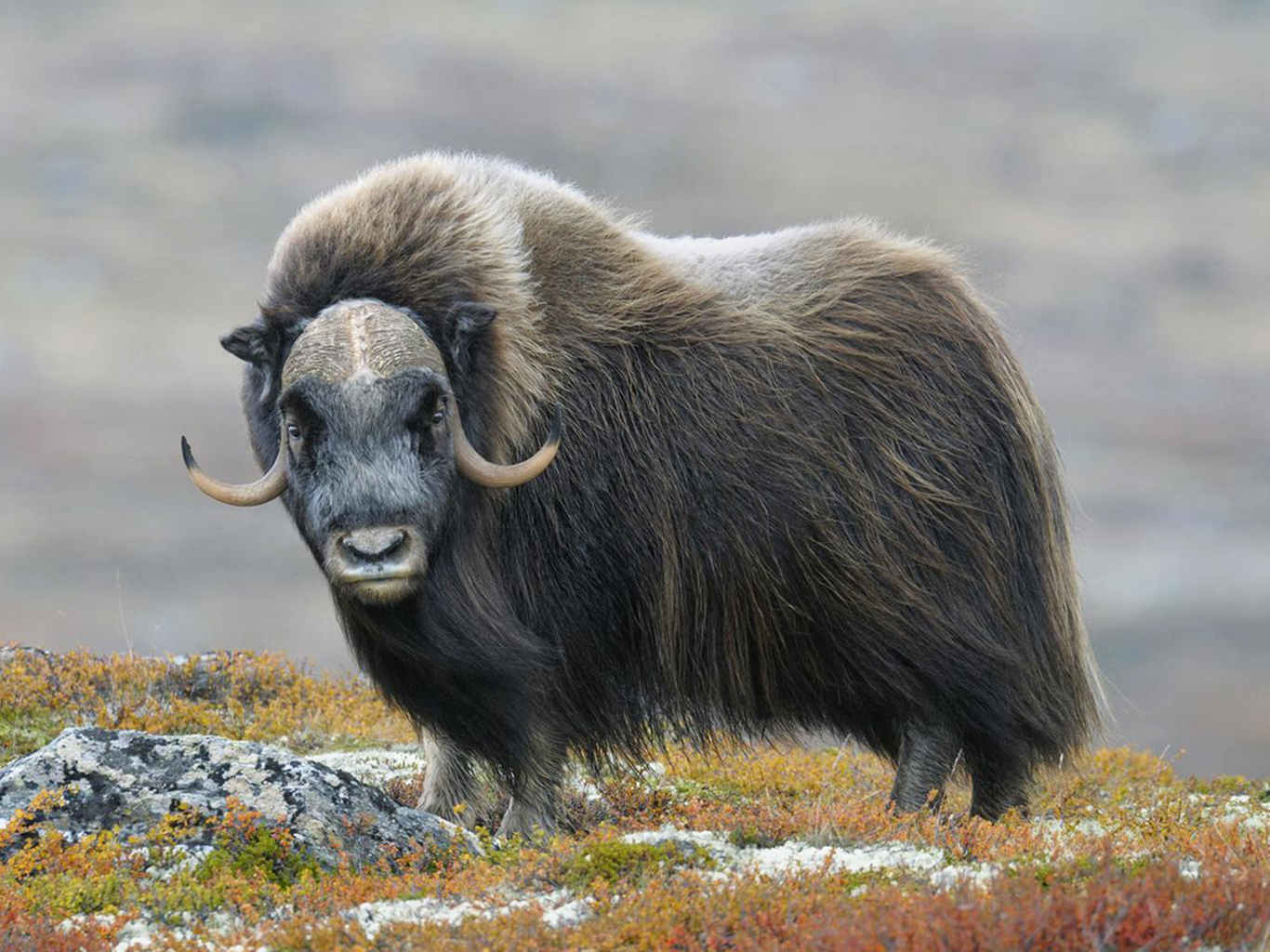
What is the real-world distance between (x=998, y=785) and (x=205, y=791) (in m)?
2.78

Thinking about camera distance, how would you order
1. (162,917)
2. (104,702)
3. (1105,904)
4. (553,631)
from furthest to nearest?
(104,702)
(553,631)
(162,917)
(1105,904)

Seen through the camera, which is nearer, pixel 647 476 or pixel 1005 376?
pixel 647 476

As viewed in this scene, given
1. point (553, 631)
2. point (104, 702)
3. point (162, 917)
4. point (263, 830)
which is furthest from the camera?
point (104, 702)

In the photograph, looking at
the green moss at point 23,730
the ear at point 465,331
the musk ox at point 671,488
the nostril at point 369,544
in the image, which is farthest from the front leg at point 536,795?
the green moss at point 23,730

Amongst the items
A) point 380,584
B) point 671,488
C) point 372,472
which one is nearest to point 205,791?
point 380,584

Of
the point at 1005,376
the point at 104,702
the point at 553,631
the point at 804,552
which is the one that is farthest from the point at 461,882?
the point at 104,702

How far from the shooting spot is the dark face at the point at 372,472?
464 cm

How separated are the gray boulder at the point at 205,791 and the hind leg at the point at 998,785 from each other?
79.7 inches

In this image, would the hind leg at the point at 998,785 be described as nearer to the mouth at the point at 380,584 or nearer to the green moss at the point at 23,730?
the mouth at the point at 380,584

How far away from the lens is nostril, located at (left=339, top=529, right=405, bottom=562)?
4602 mm

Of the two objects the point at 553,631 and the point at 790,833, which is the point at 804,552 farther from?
the point at 790,833

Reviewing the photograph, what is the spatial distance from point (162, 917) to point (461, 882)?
2.35 ft

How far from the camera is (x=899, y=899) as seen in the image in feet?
11.2

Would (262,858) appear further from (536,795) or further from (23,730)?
(23,730)
